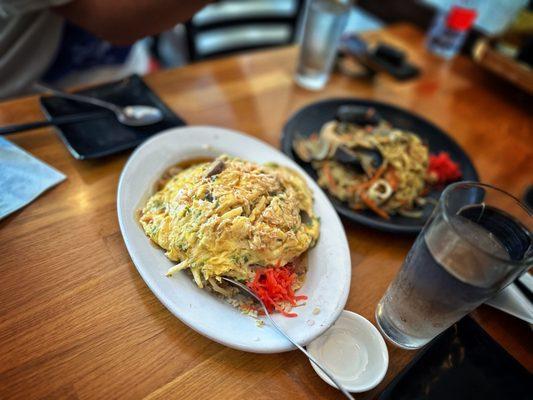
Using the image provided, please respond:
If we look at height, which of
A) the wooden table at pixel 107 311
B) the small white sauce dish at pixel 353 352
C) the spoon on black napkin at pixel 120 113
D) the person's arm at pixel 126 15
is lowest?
the wooden table at pixel 107 311

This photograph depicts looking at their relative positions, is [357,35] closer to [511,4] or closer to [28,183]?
[511,4]

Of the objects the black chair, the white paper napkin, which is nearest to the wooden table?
the white paper napkin

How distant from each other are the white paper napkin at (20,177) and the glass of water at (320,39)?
48.8 inches

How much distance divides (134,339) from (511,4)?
2.81 m

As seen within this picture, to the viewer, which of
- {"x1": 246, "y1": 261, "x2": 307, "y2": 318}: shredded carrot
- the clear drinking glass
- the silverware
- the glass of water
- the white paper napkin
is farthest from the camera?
the glass of water

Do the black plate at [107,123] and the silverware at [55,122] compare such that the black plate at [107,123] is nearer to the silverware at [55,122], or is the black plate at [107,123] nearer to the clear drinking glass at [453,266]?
the silverware at [55,122]

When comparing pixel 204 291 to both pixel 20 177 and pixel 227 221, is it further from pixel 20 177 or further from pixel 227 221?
pixel 20 177

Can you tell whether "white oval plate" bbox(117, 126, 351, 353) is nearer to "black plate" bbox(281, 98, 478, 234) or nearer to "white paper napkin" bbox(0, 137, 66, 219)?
"black plate" bbox(281, 98, 478, 234)

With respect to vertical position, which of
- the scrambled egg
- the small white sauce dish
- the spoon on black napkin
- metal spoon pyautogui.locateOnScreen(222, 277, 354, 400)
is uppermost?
the scrambled egg

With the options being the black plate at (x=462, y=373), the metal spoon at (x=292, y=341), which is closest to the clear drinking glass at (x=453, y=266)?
the black plate at (x=462, y=373)

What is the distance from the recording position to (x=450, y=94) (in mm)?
2088

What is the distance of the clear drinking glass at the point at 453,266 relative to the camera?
0.75 m

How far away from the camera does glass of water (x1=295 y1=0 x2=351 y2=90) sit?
5.55ft

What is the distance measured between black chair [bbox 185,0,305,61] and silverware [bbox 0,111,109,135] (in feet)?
3.80
